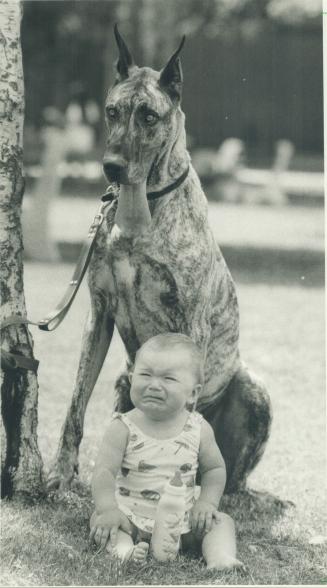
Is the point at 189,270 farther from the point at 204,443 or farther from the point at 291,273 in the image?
the point at 291,273

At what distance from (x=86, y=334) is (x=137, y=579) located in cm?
132

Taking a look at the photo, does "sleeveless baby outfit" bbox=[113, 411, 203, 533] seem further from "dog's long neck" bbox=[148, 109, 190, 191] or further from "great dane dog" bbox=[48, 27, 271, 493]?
"dog's long neck" bbox=[148, 109, 190, 191]

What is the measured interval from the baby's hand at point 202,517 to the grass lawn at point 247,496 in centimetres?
15

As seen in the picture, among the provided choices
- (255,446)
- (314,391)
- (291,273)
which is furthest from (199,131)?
(255,446)

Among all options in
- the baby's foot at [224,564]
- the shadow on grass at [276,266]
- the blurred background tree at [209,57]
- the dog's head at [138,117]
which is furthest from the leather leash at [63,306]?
the blurred background tree at [209,57]

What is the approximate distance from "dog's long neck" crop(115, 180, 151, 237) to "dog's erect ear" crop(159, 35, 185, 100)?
0.44m

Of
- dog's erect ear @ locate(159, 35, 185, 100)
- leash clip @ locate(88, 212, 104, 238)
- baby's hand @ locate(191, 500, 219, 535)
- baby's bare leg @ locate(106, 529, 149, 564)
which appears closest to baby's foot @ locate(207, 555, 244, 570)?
baby's hand @ locate(191, 500, 219, 535)

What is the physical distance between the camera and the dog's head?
3852 millimetres

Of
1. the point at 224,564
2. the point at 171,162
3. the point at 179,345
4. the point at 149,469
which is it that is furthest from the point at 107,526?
the point at 171,162

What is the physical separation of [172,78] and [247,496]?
234cm

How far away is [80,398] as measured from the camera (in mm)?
4500

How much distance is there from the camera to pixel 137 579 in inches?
145

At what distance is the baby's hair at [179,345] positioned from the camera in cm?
394

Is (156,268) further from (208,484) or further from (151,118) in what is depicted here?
(208,484)
